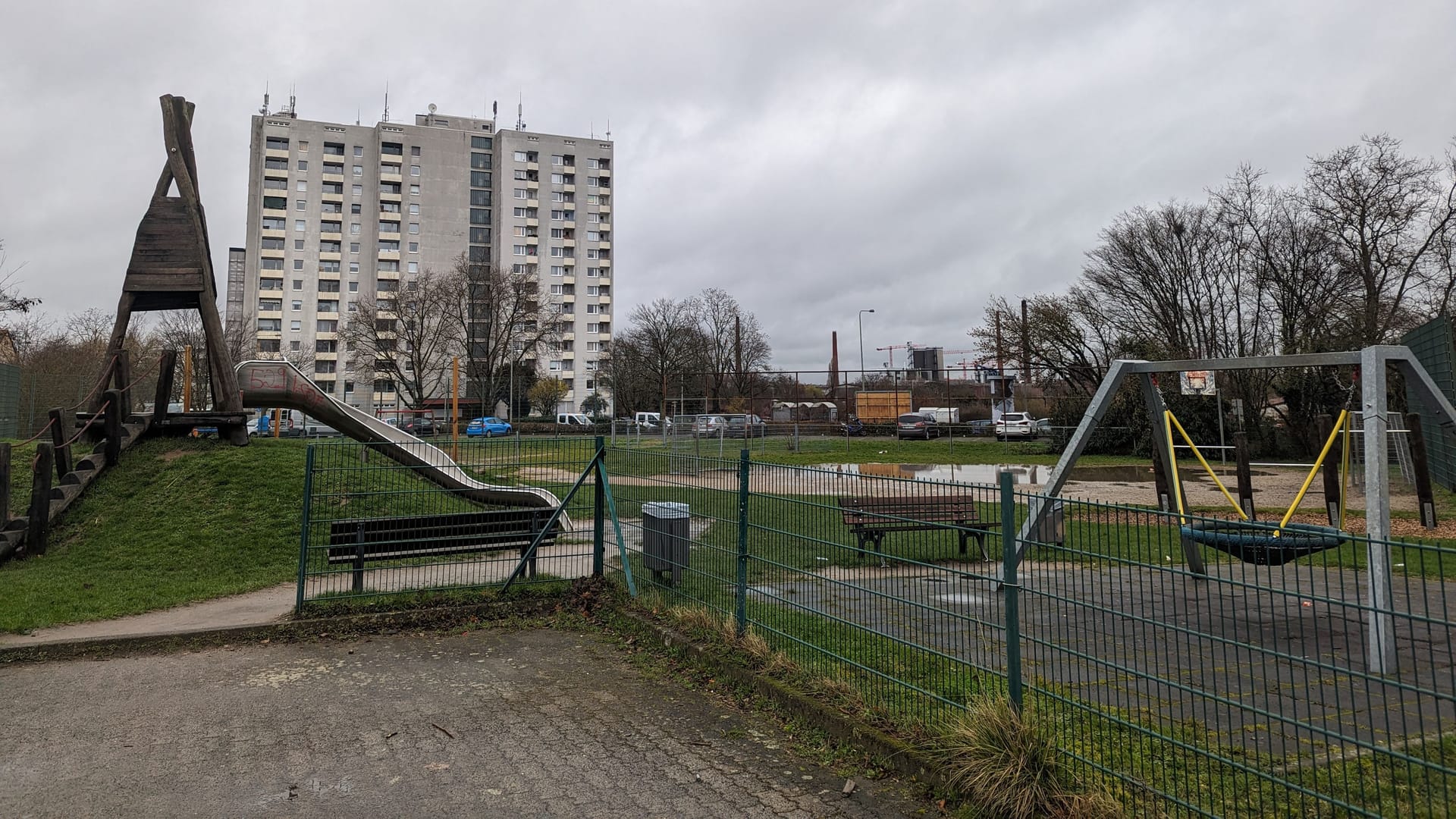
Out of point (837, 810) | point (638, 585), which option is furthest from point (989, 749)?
point (638, 585)

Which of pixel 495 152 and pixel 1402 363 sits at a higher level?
pixel 495 152

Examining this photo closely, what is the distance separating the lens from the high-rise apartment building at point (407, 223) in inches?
3167

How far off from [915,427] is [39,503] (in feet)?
104

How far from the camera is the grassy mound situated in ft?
26.0

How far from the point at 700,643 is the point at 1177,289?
108 ft

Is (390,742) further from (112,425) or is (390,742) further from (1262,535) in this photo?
(112,425)

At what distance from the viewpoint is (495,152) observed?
87.1 meters

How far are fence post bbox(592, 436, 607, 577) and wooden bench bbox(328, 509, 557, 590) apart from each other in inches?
19.4

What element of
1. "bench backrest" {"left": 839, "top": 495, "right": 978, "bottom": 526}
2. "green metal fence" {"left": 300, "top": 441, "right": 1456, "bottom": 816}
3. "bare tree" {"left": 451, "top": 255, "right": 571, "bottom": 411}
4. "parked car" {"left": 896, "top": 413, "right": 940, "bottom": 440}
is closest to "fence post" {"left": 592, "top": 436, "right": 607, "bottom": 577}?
"green metal fence" {"left": 300, "top": 441, "right": 1456, "bottom": 816}

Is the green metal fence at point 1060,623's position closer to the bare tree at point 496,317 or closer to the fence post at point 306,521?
the fence post at point 306,521

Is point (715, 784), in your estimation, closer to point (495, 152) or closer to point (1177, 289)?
point (1177, 289)

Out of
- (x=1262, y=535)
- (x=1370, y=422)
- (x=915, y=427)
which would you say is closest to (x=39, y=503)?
(x=1262, y=535)

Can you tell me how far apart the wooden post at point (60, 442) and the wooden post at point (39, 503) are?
148 cm

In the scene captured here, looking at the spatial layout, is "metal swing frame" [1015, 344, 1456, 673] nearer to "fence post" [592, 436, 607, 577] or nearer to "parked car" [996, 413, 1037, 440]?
"fence post" [592, 436, 607, 577]
